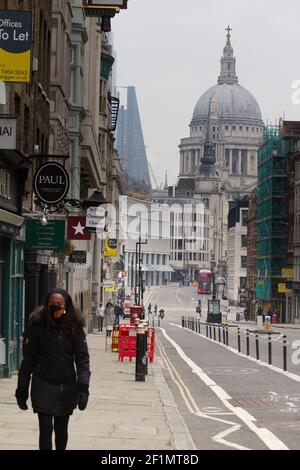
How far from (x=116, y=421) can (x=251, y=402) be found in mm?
5358

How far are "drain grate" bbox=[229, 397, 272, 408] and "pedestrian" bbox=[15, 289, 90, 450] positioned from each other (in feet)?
34.2

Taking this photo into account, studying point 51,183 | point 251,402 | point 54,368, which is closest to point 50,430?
point 54,368

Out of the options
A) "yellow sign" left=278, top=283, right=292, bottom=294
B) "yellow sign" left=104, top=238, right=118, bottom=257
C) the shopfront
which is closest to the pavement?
the shopfront

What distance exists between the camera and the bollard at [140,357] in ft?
85.5

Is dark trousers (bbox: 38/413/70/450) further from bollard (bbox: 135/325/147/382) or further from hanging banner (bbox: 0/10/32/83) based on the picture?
bollard (bbox: 135/325/147/382)

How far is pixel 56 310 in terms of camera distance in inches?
446

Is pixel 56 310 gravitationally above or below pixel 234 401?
above

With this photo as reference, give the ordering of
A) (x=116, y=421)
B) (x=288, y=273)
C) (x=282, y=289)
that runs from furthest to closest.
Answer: (x=282, y=289) → (x=288, y=273) → (x=116, y=421)

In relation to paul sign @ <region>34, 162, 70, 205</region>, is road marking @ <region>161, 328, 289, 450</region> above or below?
below

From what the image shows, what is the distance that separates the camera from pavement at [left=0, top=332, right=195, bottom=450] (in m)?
14.8

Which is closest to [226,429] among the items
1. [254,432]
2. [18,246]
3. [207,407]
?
[254,432]

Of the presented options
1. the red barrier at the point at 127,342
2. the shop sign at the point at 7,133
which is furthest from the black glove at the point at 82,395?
the red barrier at the point at 127,342

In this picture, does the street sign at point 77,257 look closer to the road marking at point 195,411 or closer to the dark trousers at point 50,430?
the road marking at point 195,411

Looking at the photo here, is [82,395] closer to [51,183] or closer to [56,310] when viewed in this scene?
[56,310]
